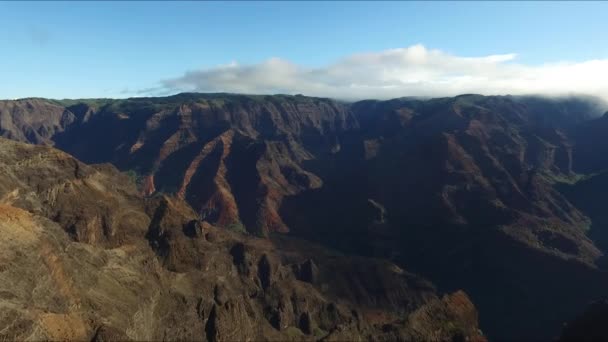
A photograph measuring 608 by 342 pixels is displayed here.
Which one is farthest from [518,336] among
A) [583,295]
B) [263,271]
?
[263,271]

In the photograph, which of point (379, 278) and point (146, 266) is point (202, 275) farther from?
point (379, 278)

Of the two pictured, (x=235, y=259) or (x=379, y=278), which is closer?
(x=235, y=259)

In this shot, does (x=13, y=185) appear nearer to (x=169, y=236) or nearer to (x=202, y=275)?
(x=169, y=236)

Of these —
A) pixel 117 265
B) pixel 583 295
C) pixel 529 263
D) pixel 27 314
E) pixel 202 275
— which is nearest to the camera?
pixel 27 314

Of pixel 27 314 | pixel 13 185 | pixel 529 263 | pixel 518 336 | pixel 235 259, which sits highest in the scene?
pixel 13 185

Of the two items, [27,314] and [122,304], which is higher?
[27,314]

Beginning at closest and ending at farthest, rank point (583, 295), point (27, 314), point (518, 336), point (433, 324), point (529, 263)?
point (27, 314), point (433, 324), point (518, 336), point (583, 295), point (529, 263)
